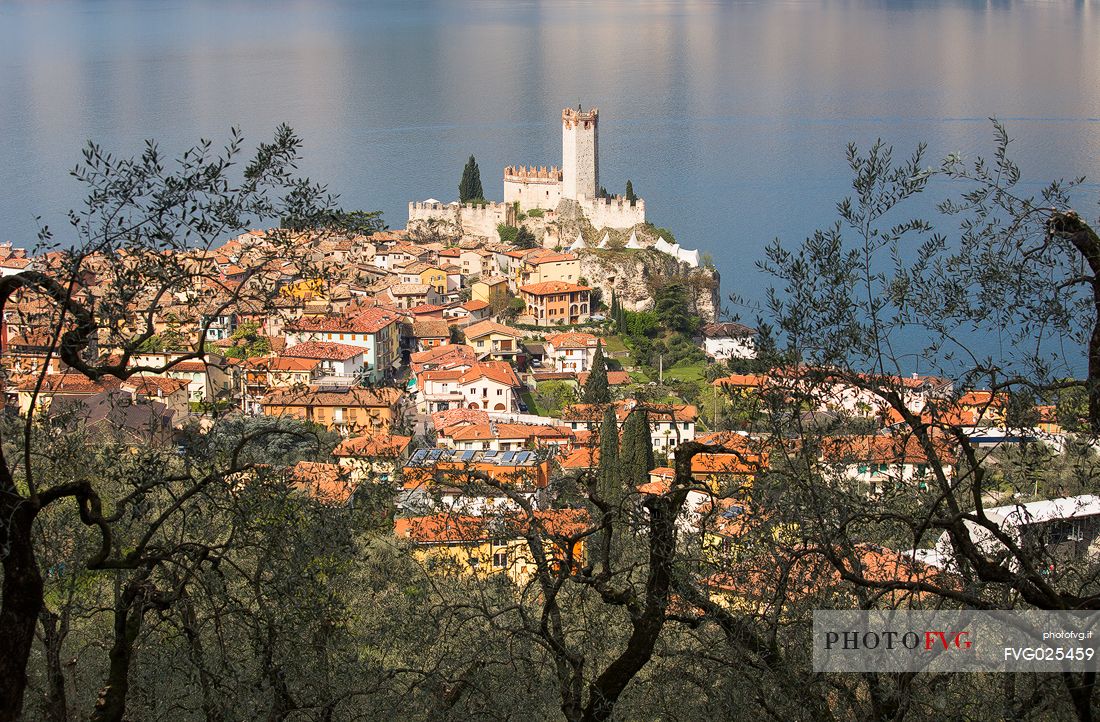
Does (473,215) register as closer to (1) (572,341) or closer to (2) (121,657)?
(1) (572,341)

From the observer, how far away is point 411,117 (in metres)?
51.5

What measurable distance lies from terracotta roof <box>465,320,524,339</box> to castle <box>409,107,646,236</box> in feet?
17.0

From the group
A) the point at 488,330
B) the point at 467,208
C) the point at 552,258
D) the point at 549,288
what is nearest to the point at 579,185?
the point at 467,208

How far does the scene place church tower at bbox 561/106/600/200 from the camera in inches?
1026

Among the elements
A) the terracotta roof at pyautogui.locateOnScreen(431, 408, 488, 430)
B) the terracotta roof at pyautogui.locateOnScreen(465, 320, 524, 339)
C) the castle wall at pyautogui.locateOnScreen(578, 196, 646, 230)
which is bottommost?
the terracotta roof at pyautogui.locateOnScreen(431, 408, 488, 430)

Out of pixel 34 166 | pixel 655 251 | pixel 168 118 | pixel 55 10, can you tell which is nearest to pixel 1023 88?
pixel 655 251

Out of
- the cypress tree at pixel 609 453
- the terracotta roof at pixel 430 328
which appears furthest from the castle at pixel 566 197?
the cypress tree at pixel 609 453

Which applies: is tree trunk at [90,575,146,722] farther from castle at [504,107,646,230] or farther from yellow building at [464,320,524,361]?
castle at [504,107,646,230]

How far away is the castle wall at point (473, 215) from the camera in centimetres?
2683

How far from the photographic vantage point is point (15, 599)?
254 cm

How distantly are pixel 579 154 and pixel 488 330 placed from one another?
254 inches

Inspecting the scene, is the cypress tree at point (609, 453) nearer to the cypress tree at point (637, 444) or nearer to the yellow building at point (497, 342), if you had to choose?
the cypress tree at point (637, 444)


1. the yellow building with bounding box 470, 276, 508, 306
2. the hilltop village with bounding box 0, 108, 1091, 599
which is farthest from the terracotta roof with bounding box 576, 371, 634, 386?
the yellow building with bounding box 470, 276, 508, 306

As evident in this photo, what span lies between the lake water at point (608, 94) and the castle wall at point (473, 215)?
16.4ft
